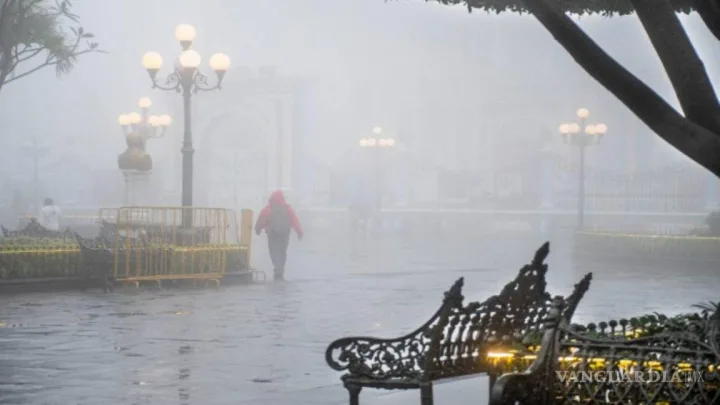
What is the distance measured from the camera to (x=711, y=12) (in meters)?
6.09

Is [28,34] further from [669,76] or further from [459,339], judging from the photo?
[669,76]

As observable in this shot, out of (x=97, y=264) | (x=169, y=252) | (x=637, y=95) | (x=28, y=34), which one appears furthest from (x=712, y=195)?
(x=637, y=95)

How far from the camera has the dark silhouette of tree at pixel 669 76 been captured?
6000 millimetres

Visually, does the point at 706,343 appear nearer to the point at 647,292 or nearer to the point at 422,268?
the point at 647,292

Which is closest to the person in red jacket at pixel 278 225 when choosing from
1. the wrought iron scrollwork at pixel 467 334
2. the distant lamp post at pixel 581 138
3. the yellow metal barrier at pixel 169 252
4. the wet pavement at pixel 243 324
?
the yellow metal barrier at pixel 169 252

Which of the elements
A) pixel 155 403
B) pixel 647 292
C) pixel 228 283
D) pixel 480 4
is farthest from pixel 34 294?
pixel 480 4

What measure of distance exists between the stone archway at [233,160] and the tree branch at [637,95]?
50.4 meters

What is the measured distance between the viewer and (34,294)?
19703mm

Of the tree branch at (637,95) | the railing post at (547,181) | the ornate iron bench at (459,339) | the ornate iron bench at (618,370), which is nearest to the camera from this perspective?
the ornate iron bench at (618,370)

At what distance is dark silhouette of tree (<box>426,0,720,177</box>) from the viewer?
6.00 m

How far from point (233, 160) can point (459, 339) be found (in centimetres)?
5040

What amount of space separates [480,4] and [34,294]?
43.7 feet

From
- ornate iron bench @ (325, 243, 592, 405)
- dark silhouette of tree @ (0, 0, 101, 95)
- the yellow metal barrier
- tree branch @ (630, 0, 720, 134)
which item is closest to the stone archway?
dark silhouette of tree @ (0, 0, 101, 95)

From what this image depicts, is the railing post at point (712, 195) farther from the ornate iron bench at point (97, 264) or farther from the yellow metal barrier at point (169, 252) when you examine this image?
the ornate iron bench at point (97, 264)
